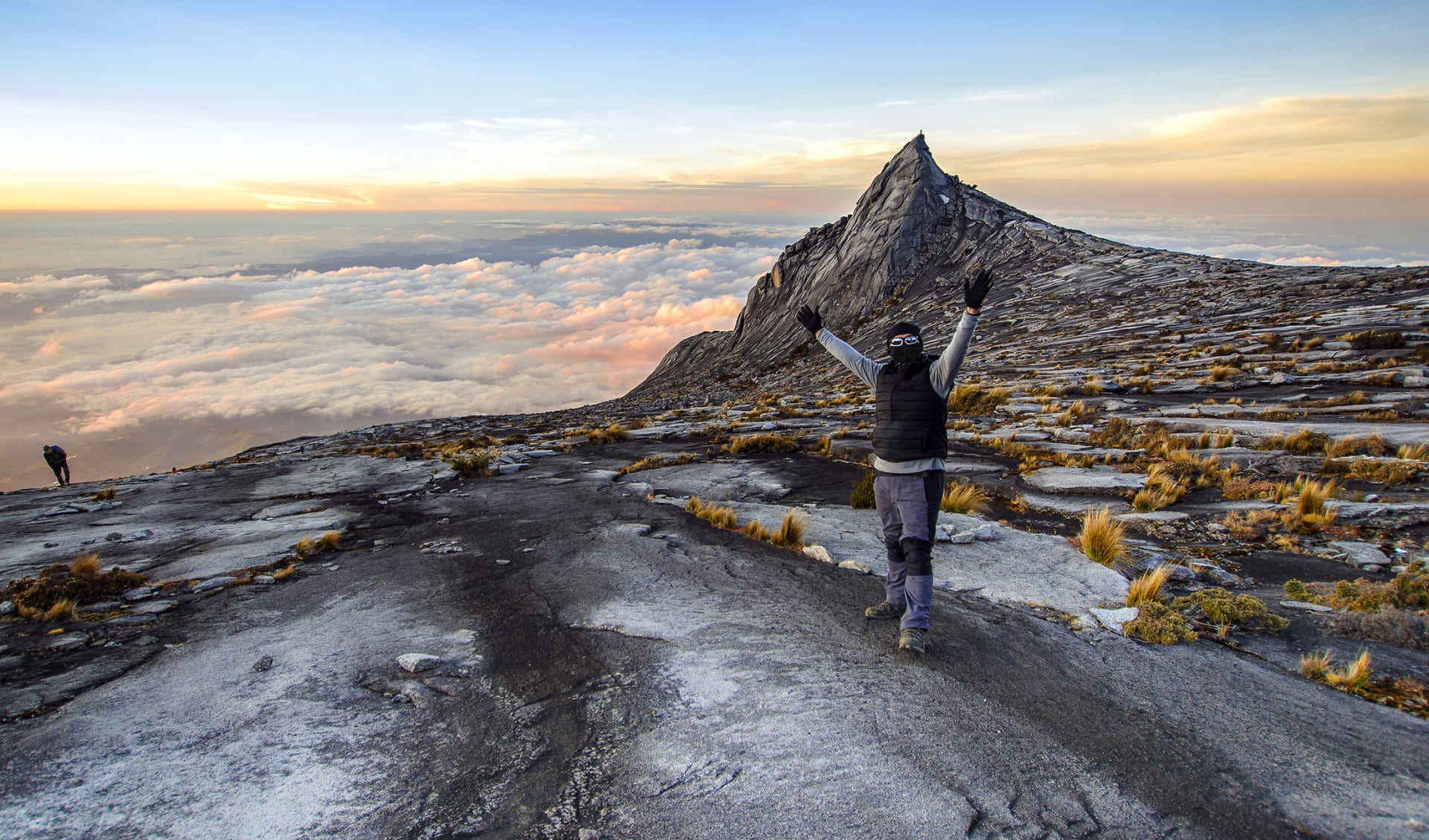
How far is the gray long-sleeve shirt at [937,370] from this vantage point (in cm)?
577

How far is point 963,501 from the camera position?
10727 millimetres

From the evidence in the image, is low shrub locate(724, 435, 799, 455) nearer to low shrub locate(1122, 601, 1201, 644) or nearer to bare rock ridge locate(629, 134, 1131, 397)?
low shrub locate(1122, 601, 1201, 644)

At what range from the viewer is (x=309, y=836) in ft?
13.1

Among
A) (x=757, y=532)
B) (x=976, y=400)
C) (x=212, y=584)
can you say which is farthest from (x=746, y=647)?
(x=976, y=400)

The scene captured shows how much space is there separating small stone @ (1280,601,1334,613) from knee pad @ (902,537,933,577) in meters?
4.09

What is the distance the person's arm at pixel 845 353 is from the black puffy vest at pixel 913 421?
32cm

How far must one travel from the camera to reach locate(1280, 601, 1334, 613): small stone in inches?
266

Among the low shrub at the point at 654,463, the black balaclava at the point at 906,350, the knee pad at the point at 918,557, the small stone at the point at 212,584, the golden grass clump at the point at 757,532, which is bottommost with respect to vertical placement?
the low shrub at the point at 654,463

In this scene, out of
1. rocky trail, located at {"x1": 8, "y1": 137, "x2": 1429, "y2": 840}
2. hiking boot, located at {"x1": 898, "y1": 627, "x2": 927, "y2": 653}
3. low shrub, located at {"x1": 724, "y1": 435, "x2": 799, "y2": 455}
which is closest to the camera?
rocky trail, located at {"x1": 8, "y1": 137, "x2": 1429, "y2": 840}

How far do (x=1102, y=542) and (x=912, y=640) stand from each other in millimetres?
3736

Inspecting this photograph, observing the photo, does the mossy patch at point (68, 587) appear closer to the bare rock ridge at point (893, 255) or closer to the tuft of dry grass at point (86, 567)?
the tuft of dry grass at point (86, 567)

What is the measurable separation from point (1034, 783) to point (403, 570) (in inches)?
313

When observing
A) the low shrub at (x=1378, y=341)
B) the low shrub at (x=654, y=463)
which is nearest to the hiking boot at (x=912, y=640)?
the low shrub at (x=654, y=463)

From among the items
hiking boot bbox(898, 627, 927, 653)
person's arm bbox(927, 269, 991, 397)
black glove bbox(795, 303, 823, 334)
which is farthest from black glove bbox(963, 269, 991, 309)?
hiking boot bbox(898, 627, 927, 653)
